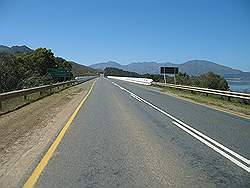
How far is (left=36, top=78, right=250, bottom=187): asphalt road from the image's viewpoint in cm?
601

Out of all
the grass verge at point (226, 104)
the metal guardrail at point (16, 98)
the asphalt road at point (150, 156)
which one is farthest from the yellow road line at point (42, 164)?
the grass verge at point (226, 104)


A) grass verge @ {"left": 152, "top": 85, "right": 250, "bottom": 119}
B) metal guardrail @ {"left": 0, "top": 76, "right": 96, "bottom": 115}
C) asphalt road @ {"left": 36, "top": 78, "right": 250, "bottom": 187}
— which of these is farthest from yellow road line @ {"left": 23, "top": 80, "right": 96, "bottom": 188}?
grass verge @ {"left": 152, "top": 85, "right": 250, "bottom": 119}

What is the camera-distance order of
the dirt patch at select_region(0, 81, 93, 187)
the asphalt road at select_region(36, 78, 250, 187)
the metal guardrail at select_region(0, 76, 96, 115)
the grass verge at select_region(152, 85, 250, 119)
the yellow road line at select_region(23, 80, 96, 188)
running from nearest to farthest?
the yellow road line at select_region(23, 80, 96, 188) → the asphalt road at select_region(36, 78, 250, 187) → the dirt patch at select_region(0, 81, 93, 187) → the metal guardrail at select_region(0, 76, 96, 115) → the grass verge at select_region(152, 85, 250, 119)

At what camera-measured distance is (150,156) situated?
25.5 ft

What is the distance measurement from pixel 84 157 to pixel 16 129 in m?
5.28

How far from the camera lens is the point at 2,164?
7199 mm

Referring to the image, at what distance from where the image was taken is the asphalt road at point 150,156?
6.01 meters

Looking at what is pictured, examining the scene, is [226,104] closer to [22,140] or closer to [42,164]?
[22,140]

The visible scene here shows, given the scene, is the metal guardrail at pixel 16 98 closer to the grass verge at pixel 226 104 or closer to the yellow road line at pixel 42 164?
the yellow road line at pixel 42 164

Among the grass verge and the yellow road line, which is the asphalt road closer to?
the yellow road line

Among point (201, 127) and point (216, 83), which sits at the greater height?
point (201, 127)

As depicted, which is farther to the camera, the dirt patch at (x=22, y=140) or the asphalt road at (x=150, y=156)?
the dirt patch at (x=22, y=140)

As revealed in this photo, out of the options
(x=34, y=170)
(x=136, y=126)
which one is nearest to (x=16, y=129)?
(x=136, y=126)

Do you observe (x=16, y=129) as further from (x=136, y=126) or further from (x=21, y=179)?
(x=21, y=179)
